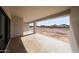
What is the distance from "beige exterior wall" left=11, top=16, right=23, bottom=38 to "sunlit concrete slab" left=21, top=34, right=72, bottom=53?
23cm

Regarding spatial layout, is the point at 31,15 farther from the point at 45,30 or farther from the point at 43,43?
the point at 43,43

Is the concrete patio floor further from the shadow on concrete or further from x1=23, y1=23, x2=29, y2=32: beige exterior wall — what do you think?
x1=23, y1=23, x2=29, y2=32: beige exterior wall

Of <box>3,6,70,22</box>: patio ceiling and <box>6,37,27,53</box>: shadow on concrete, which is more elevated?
<box>3,6,70,22</box>: patio ceiling

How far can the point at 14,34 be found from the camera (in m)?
3.25

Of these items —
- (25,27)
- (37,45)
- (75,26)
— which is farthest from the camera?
(37,45)

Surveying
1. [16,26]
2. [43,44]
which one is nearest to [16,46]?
[16,26]

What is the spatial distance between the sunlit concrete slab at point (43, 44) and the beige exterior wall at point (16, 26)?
0.76ft

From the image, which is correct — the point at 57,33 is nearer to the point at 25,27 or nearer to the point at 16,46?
the point at 25,27

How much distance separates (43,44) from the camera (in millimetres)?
3449

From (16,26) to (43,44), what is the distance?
39.8 inches

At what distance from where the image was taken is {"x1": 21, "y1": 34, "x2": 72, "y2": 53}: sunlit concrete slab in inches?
128

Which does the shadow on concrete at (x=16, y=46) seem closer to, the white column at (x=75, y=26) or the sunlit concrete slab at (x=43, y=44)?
the sunlit concrete slab at (x=43, y=44)

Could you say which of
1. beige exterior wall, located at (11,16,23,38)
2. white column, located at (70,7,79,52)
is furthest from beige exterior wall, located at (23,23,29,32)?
white column, located at (70,7,79,52)
